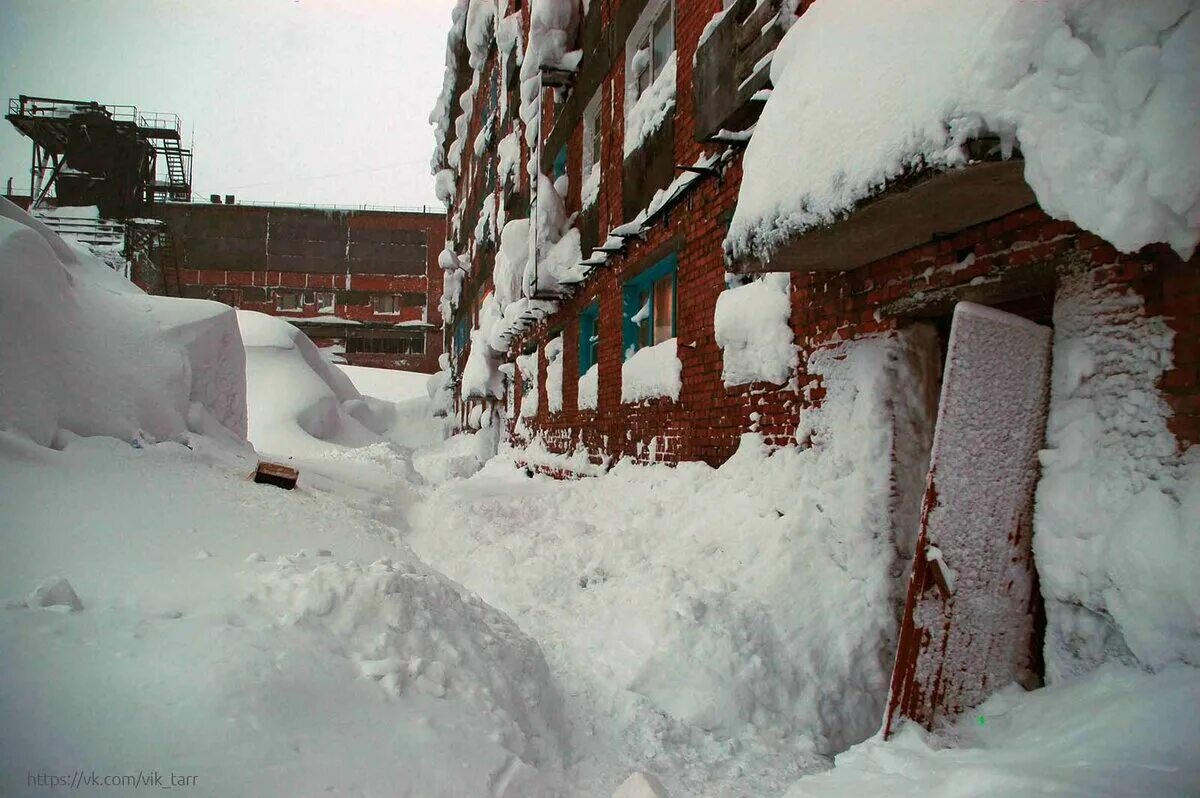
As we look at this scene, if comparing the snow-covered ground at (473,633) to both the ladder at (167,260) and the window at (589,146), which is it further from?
the ladder at (167,260)

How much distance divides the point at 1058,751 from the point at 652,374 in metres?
5.06

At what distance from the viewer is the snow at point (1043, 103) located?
2.17 meters

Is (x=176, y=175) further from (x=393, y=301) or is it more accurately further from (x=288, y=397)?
(x=288, y=397)

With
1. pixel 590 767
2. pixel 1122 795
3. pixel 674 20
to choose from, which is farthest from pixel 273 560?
pixel 674 20

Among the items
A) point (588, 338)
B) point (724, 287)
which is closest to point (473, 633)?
point (724, 287)

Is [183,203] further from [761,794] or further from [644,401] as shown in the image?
[761,794]

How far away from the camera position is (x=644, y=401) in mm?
7305

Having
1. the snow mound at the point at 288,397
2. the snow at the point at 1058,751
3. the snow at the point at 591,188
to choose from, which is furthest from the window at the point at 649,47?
the snow mound at the point at 288,397

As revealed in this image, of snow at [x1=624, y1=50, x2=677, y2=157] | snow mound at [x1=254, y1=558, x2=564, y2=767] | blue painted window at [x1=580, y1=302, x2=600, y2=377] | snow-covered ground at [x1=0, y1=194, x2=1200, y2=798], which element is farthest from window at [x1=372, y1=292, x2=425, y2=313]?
snow mound at [x1=254, y1=558, x2=564, y2=767]

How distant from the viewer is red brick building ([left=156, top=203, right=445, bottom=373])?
3953cm

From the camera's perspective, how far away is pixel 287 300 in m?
39.8

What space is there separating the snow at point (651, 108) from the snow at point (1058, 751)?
5948 mm

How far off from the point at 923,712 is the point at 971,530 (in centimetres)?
81

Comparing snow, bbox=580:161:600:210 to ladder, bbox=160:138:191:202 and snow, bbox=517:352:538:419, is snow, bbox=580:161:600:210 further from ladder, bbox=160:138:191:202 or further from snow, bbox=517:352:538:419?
ladder, bbox=160:138:191:202
